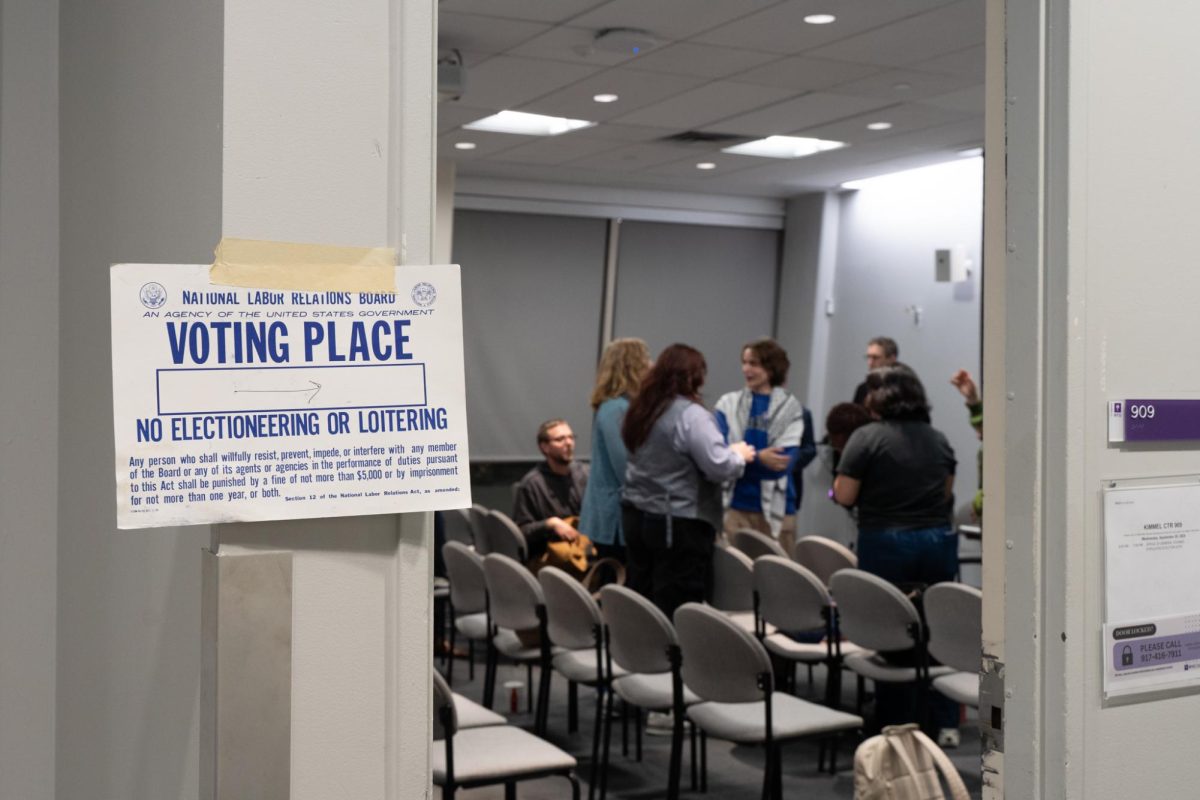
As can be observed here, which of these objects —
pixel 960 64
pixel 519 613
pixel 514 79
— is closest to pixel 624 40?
pixel 514 79

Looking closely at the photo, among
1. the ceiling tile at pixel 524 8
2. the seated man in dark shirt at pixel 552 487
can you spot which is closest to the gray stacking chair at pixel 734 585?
the seated man in dark shirt at pixel 552 487

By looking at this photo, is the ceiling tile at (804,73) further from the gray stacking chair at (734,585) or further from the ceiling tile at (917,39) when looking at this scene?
the gray stacking chair at (734,585)

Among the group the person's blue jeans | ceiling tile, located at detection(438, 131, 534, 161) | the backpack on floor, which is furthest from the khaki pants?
the backpack on floor

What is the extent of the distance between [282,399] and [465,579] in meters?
4.41

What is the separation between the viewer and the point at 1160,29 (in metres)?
1.85

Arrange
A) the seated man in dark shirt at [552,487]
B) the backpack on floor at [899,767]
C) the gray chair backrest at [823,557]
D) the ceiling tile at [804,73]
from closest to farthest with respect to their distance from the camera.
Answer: the backpack on floor at [899,767] < the gray chair backrest at [823,557] < the ceiling tile at [804,73] < the seated man in dark shirt at [552,487]

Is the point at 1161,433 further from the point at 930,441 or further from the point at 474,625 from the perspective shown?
the point at 474,625

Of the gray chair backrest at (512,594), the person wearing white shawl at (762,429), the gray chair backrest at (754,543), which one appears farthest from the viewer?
the person wearing white shawl at (762,429)

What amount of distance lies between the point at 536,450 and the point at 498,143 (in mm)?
2957

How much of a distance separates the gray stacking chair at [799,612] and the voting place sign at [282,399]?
3521mm

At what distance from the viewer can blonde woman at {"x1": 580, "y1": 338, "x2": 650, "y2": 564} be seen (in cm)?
546

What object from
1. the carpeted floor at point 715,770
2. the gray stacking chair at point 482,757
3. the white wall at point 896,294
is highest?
the white wall at point 896,294

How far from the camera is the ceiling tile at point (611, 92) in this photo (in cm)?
626

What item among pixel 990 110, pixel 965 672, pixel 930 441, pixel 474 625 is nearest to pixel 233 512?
pixel 990 110
